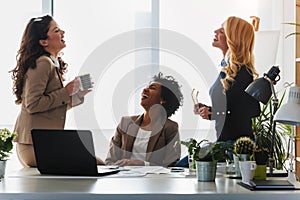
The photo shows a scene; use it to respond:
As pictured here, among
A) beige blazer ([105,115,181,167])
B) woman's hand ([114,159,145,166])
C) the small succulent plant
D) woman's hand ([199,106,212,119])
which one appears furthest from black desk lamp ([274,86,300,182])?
woman's hand ([199,106,212,119])

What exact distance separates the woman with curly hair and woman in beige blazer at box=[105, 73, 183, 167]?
→ 45 centimetres

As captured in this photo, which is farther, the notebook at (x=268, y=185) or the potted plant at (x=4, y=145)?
the potted plant at (x=4, y=145)

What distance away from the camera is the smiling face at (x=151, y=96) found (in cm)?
335

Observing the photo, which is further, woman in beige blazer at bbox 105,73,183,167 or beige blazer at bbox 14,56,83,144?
beige blazer at bbox 14,56,83,144

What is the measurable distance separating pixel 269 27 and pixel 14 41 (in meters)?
2.23

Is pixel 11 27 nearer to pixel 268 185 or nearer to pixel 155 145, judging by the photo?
pixel 155 145

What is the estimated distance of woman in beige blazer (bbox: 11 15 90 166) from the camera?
344 cm

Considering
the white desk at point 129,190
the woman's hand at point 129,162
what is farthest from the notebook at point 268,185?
the woman's hand at point 129,162

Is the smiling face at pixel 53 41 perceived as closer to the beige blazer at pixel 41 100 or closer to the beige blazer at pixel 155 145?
the beige blazer at pixel 41 100

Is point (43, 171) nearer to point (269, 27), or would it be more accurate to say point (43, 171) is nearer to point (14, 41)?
point (14, 41)

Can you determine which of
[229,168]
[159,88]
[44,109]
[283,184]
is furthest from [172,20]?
[283,184]

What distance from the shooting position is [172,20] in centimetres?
455

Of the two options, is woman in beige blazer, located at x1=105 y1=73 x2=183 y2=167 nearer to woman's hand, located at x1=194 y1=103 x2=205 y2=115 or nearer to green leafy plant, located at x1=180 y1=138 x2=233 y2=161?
woman's hand, located at x1=194 y1=103 x2=205 y2=115

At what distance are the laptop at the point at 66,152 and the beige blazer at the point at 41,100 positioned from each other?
3.18 feet
